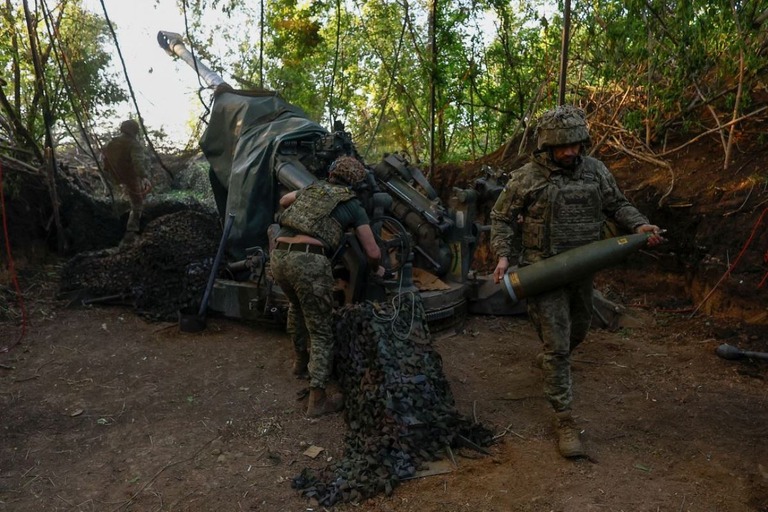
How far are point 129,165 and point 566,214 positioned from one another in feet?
25.0

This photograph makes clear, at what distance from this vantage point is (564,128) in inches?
164

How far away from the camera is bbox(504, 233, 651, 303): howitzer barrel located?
4137 millimetres

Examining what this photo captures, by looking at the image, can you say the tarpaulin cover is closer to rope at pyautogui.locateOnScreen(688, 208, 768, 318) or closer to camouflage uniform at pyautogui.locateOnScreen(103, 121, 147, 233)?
camouflage uniform at pyautogui.locateOnScreen(103, 121, 147, 233)

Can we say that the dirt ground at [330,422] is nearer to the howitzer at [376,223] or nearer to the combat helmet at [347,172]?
the howitzer at [376,223]

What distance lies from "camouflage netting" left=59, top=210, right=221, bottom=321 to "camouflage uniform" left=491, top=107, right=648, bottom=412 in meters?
3.78

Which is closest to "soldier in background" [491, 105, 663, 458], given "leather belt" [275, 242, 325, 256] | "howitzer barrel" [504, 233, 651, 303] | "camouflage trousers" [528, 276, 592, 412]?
"camouflage trousers" [528, 276, 592, 412]

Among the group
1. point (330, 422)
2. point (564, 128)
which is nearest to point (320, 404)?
point (330, 422)

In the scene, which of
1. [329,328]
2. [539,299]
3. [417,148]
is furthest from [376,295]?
[417,148]

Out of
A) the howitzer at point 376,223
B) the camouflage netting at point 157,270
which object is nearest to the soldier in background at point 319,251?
the howitzer at point 376,223

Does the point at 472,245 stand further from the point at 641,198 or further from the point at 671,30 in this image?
the point at 671,30

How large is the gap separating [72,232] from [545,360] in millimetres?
7552

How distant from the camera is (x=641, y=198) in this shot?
7.27m

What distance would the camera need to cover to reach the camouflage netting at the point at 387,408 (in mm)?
3848

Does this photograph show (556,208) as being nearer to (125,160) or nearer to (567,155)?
(567,155)
